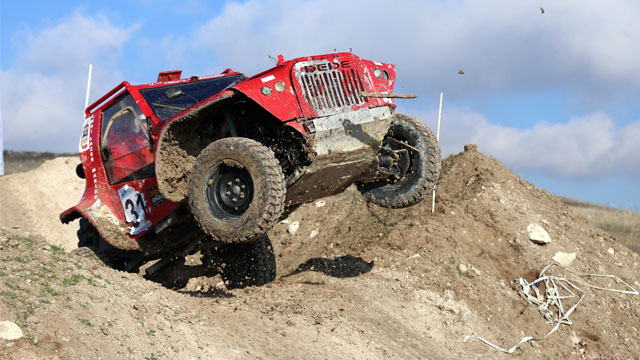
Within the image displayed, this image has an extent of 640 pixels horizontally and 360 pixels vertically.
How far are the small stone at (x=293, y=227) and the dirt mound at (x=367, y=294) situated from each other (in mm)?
34

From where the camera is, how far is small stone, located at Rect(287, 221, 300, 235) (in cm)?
1140

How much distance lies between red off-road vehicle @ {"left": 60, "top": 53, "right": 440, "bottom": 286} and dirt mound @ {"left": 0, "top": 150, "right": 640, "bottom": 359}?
0.87m

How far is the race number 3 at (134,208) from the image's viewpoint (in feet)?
22.9

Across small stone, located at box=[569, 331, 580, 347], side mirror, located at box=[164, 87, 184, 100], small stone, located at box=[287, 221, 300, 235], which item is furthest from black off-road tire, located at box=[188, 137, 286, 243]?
small stone, located at box=[287, 221, 300, 235]

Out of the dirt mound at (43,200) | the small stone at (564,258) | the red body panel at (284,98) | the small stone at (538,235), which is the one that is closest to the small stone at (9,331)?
the red body panel at (284,98)

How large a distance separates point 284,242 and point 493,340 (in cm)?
464

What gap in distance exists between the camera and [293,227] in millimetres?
11477

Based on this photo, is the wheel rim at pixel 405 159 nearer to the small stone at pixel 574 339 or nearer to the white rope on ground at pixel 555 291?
the white rope on ground at pixel 555 291

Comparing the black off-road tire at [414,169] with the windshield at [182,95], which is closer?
the windshield at [182,95]

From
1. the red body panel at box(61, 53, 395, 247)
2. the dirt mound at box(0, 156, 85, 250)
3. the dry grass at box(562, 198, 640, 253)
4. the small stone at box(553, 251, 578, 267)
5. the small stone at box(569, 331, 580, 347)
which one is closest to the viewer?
the red body panel at box(61, 53, 395, 247)

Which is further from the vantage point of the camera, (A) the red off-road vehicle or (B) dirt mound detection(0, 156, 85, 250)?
(B) dirt mound detection(0, 156, 85, 250)

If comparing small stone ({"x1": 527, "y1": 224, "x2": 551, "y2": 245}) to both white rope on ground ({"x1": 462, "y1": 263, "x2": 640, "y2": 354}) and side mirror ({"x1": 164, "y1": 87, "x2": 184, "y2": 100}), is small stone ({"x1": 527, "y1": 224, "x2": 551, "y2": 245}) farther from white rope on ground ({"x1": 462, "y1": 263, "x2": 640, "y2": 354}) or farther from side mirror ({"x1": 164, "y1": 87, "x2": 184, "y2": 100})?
side mirror ({"x1": 164, "y1": 87, "x2": 184, "y2": 100})

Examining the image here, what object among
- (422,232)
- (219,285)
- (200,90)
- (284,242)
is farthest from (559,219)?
(200,90)

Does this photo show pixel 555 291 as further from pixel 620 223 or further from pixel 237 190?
pixel 620 223
